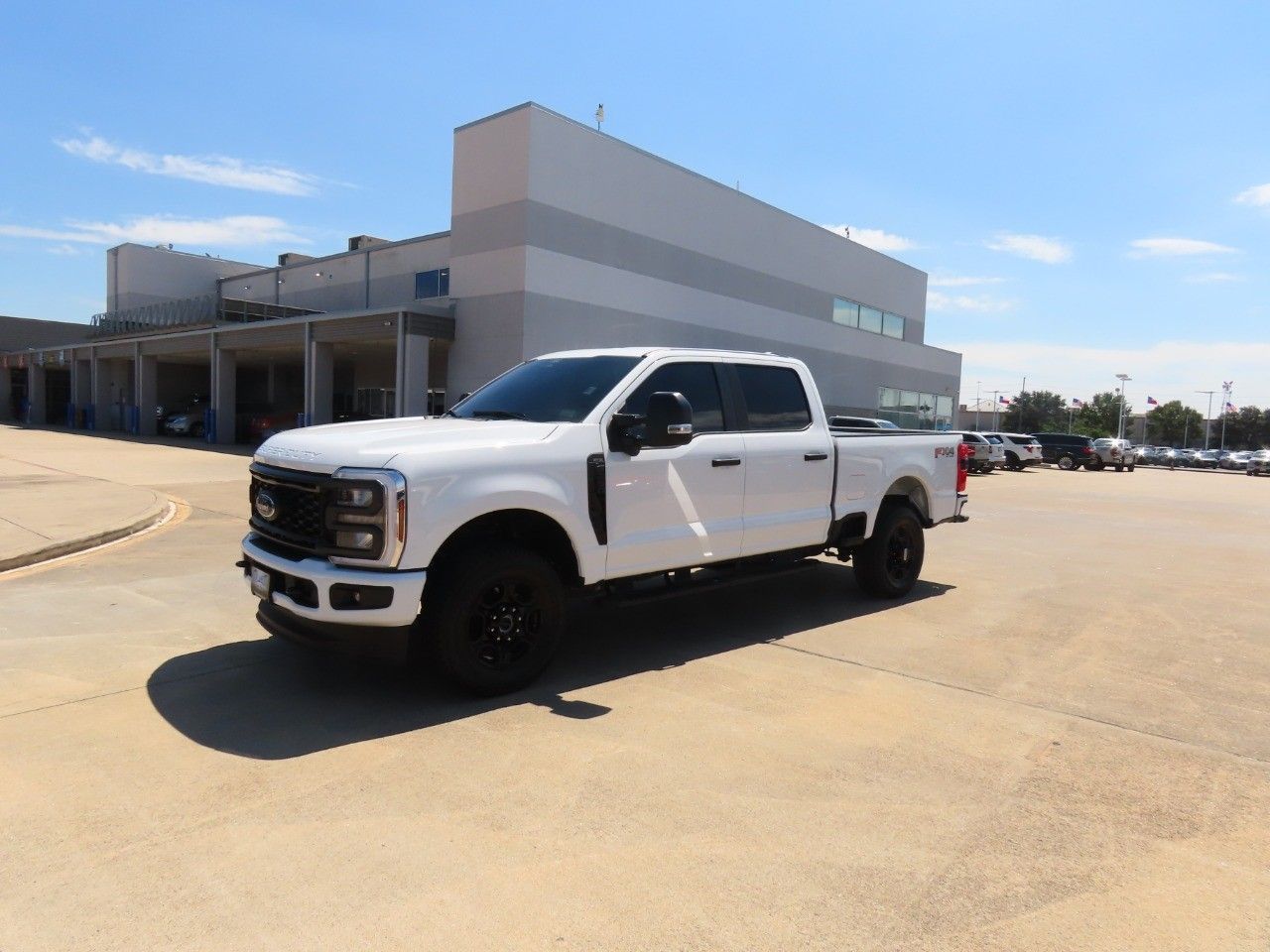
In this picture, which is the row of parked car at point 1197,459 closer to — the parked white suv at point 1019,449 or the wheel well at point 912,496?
the parked white suv at point 1019,449

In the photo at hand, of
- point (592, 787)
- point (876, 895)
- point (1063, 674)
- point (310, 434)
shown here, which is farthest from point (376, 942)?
point (1063, 674)

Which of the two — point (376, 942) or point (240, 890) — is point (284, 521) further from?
point (376, 942)

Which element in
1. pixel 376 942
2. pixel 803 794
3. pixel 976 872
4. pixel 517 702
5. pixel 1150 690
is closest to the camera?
pixel 376 942

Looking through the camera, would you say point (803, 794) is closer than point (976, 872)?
No

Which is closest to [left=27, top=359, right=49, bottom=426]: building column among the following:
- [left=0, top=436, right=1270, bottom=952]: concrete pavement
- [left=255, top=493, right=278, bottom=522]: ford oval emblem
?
[left=0, top=436, right=1270, bottom=952]: concrete pavement

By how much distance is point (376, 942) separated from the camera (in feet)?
8.61

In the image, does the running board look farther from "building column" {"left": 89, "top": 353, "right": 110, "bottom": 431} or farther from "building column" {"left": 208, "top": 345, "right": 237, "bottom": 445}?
"building column" {"left": 89, "top": 353, "right": 110, "bottom": 431}

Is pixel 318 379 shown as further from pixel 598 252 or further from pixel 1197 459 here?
pixel 1197 459

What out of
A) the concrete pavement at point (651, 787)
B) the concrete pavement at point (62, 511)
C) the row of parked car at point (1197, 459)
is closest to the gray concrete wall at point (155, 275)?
the concrete pavement at point (62, 511)

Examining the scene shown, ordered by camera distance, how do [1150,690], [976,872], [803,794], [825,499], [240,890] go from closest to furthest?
[240,890] < [976,872] < [803,794] < [1150,690] < [825,499]

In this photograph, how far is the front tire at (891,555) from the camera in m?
7.50

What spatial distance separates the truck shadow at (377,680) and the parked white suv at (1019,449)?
110ft

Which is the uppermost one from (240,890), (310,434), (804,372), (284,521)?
(804,372)

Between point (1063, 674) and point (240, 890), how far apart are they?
4.91 metres
